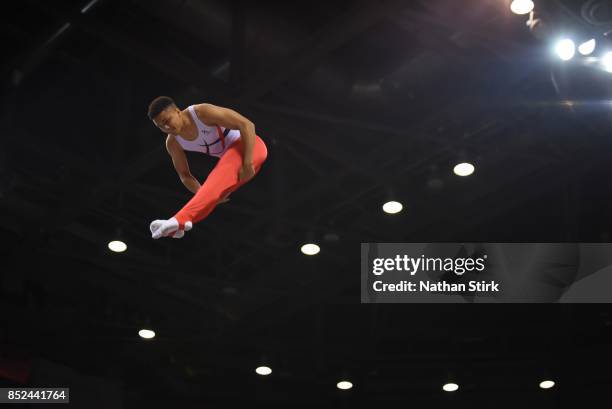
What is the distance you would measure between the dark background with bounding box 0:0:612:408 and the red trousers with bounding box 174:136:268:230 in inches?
123

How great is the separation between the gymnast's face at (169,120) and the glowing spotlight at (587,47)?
4.38 meters

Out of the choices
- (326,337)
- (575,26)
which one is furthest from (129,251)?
(575,26)

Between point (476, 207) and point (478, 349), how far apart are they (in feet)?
13.7

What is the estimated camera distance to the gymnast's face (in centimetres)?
443

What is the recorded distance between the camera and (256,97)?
8195mm

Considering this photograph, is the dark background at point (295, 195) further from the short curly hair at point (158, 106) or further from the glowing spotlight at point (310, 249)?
the short curly hair at point (158, 106)

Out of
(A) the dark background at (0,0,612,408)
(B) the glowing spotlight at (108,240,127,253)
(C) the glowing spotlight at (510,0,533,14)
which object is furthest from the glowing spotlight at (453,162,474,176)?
(B) the glowing spotlight at (108,240,127,253)

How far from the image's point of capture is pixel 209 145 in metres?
4.85

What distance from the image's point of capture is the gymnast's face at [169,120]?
14.5ft

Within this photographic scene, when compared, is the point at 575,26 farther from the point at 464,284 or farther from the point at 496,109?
the point at 464,284

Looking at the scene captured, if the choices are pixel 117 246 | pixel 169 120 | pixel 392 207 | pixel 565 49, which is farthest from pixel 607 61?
pixel 117 246

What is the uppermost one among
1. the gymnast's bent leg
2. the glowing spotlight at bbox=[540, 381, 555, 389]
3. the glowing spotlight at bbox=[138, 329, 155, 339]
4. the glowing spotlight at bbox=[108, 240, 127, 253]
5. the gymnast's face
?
the glowing spotlight at bbox=[540, 381, 555, 389]

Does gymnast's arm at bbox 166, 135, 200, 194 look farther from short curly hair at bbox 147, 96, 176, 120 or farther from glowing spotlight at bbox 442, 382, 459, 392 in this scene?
glowing spotlight at bbox 442, 382, 459, 392

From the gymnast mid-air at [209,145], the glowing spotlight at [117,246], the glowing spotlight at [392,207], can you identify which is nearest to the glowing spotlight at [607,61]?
the glowing spotlight at [392,207]
